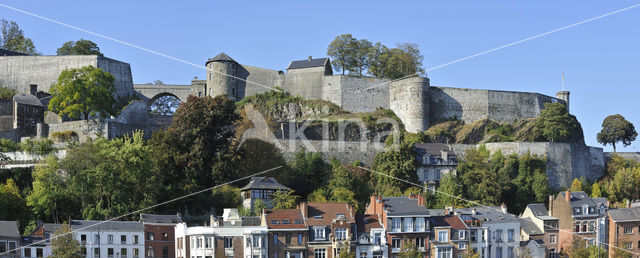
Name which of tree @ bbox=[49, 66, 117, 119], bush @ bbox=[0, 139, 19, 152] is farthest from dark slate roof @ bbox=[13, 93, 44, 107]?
bush @ bbox=[0, 139, 19, 152]

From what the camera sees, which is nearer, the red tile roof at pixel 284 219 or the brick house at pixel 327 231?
the red tile roof at pixel 284 219

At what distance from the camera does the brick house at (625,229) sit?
5975 cm

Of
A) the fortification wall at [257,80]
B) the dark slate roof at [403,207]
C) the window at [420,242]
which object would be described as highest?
the fortification wall at [257,80]

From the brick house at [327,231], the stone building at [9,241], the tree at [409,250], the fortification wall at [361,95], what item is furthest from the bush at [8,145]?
the fortification wall at [361,95]

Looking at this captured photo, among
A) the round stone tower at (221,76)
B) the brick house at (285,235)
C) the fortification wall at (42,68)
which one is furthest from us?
the round stone tower at (221,76)

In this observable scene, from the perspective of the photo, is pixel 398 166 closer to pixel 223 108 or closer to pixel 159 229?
pixel 223 108

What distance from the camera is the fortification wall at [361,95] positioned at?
7938 centimetres

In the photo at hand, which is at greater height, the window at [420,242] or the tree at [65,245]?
the tree at [65,245]

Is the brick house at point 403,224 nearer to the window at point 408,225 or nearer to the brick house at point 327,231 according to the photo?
the window at point 408,225

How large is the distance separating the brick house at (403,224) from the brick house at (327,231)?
2.12m

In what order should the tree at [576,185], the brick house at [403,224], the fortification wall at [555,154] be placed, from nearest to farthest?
1. the brick house at [403,224]
2. the tree at [576,185]
3. the fortification wall at [555,154]

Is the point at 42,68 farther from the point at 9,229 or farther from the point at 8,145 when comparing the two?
the point at 9,229

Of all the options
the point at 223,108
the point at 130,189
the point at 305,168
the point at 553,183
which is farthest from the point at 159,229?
the point at 553,183

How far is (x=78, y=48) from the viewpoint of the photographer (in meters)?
86.1
